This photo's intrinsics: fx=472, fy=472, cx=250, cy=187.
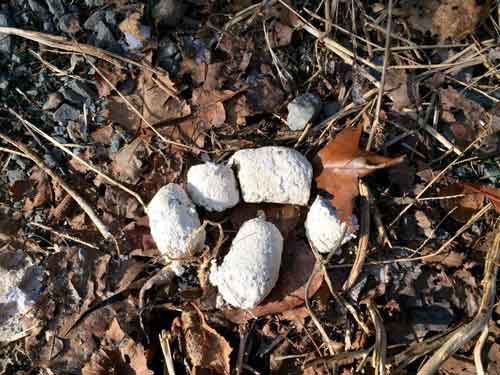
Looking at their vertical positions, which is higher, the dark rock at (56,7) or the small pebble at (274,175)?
the dark rock at (56,7)

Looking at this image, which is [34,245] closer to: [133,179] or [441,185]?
[133,179]

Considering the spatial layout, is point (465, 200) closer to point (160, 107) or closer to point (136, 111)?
point (160, 107)

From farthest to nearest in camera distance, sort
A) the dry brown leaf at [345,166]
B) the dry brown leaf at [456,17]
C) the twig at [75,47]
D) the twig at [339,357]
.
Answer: the twig at [75,47] → the dry brown leaf at [456,17] → the dry brown leaf at [345,166] → the twig at [339,357]

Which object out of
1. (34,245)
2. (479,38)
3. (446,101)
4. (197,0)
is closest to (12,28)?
(197,0)

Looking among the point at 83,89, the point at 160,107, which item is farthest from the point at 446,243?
the point at 83,89

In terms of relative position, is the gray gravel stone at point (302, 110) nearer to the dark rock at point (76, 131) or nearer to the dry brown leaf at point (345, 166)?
the dry brown leaf at point (345, 166)

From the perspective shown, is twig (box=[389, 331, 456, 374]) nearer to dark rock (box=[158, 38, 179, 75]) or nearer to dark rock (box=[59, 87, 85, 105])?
dark rock (box=[158, 38, 179, 75])

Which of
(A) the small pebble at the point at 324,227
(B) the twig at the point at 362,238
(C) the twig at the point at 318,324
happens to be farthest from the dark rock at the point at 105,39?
(C) the twig at the point at 318,324
